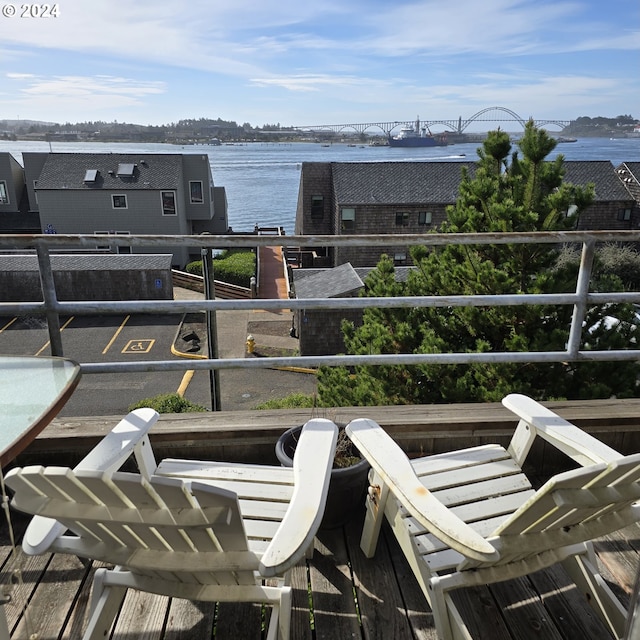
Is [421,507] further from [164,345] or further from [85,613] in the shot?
[164,345]

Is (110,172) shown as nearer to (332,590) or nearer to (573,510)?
(332,590)

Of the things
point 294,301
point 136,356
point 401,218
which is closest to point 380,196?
point 401,218

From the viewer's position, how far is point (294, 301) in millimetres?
2592

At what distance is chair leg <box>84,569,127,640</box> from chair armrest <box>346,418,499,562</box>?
2.89 feet

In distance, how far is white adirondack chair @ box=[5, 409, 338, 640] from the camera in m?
1.27

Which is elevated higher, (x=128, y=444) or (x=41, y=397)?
(x=41, y=397)

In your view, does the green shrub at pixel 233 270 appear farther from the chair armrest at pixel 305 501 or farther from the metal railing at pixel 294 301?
the chair armrest at pixel 305 501

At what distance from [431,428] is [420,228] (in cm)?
3071

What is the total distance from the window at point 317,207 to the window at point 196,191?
8698mm

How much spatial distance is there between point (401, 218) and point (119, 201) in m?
18.4

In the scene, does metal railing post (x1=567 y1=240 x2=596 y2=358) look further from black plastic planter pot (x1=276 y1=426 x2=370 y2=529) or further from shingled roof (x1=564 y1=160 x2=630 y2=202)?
shingled roof (x1=564 y1=160 x2=630 y2=202)

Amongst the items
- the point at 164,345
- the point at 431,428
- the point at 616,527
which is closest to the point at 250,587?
the point at 616,527

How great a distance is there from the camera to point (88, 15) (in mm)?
5648

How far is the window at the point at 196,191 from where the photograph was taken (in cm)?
3888
